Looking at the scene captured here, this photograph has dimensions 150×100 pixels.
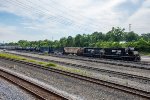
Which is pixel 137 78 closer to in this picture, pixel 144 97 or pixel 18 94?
pixel 144 97

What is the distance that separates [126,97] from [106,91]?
1848mm

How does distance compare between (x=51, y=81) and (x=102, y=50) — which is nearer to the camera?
(x=51, y=81)

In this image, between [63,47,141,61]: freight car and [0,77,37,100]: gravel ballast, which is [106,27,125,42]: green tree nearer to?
[63,47,141,61]: freight car

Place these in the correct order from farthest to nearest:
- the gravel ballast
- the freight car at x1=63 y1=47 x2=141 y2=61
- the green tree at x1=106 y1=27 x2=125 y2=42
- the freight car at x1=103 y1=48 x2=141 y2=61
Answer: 1. the green tree at x1=106 y1=27 x2=125 y2=42
2. the freight car at x1=63 y1=47 x2=141 y2=61
3. the freight car at x1=103 y1=48 x2=141 y2=61
4. the gravel ballast

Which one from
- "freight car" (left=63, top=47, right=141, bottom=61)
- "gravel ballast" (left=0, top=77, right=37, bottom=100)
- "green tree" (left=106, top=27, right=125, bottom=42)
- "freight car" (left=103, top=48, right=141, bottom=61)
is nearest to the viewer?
"gravel ballast" (left=0, top=77, right=37, bottom=100)

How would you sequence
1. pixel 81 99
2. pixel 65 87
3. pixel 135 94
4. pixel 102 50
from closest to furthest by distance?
pixel 81 99
pixel 135 94
pixel 65 87
pixel 102 50

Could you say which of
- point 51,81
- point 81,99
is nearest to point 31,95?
point 81,99

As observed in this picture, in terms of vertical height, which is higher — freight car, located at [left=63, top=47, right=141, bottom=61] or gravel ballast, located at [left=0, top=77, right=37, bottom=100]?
freight car, located at [left=63, top=47, right=141, bottom=61]

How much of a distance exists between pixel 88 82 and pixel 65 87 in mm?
2472

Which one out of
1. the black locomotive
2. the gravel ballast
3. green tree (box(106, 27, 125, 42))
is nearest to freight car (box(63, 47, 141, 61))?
the black locomotive

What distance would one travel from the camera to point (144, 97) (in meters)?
13.6

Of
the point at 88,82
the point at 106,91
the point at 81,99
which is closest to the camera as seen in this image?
the point at 81,99

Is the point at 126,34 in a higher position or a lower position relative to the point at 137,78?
higher

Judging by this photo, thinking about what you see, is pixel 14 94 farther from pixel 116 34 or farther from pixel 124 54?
pixel 116 34
